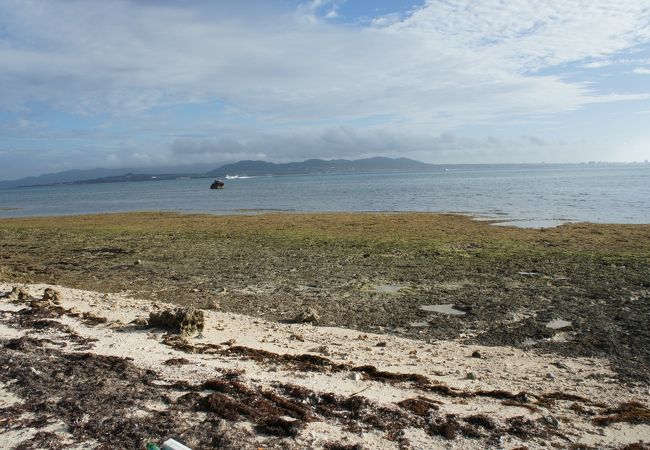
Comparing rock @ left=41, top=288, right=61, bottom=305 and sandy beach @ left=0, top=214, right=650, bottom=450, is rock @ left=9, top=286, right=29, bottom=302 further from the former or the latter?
rock @ left=41, top=288, right=61, bottom=305

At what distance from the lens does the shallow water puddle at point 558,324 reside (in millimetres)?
9859

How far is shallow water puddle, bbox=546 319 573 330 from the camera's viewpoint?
32.3ft

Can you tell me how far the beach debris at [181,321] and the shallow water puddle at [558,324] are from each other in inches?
265

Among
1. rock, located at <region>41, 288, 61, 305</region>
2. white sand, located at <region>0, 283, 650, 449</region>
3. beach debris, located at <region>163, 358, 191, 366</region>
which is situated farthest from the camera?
rock, located at <region>41, 288, 61, 305</region>

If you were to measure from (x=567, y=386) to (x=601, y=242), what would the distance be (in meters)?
15.0

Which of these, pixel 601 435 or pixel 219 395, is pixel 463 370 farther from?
pixel 219 395

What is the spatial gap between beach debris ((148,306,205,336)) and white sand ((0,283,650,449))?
21cm

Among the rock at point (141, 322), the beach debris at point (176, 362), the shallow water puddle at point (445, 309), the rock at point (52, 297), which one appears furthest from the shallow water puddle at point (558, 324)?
the rock at point (52, 297)

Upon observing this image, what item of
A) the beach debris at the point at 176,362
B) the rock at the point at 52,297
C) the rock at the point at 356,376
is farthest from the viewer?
the rock at the point at 52,297

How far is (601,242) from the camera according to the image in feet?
65.4

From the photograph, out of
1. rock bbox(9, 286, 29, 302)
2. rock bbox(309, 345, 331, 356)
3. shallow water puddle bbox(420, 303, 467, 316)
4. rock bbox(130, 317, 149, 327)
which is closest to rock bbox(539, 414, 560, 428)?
rock bbox(309, 345, 331, 356)

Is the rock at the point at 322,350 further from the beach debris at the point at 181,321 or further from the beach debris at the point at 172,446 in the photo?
the beach debris at the point at 172,446

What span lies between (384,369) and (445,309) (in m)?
4.07

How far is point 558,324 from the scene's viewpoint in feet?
33.0
